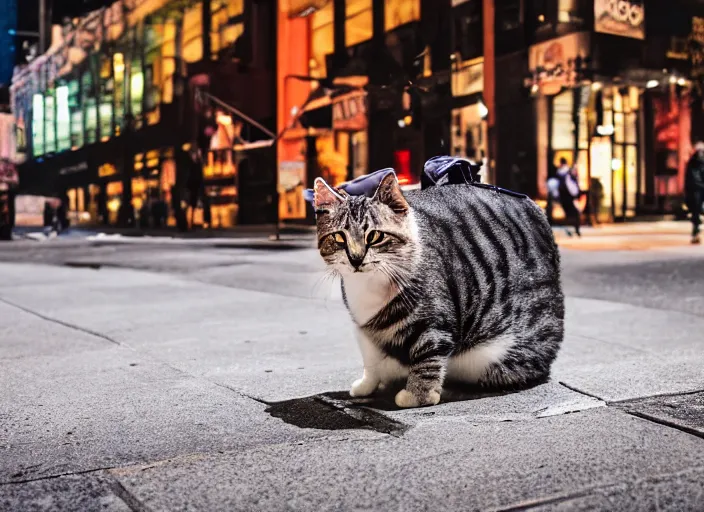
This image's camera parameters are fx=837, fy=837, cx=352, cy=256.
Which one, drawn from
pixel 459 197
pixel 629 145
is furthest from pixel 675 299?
pixel 629 145

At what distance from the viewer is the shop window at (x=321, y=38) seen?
32.9 m

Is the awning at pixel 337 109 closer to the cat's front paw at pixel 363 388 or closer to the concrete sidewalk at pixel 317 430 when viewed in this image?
the concrete sidewalk at pixel 317 430

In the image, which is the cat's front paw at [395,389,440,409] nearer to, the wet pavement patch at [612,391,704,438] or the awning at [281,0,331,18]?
the wet pavement patch at [612,391,704,438]

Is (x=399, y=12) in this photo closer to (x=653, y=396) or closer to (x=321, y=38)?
(x=321, y=38)

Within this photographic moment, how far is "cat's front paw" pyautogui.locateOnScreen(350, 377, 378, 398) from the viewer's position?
3.93m

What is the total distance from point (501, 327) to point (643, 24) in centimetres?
2607

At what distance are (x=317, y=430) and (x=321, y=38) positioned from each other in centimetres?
3143

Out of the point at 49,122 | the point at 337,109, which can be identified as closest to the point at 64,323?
the point at 337,109

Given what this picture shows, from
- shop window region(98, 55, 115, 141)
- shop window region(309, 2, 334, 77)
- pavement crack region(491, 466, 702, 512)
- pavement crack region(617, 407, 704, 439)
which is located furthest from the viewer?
shop window region(98, 55, 115, 141)

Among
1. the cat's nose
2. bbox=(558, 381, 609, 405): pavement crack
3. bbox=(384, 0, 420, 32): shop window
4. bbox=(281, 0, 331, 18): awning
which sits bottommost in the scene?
bbox=(558, 381, 609, 405): pavement crack

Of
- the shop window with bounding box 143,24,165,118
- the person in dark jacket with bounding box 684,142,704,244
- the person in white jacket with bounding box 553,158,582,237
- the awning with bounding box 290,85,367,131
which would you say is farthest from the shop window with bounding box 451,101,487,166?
the shop window with bounding box 143,24,165,118

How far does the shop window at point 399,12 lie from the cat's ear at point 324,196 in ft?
88.6

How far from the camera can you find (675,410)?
140 inches

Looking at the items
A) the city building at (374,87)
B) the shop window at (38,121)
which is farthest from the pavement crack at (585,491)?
the shop window at (38,121)
